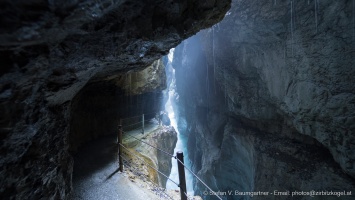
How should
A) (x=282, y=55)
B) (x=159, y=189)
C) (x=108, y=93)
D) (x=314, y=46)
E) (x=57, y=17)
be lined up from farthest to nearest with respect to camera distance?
1. (x=108, y=93)
2. (x=282, y=55)
3. (x=314, y=46)
4. (x=159, y=189)
5. (x=57, y=17)

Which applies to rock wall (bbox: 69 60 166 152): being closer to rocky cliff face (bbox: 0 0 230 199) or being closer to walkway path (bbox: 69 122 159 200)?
walkway path (bbox: 69 122 159 200)

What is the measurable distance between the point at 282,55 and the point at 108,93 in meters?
8.85

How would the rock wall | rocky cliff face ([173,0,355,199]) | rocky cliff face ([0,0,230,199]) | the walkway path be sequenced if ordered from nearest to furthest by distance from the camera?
rocky cliff face ([0,0,230,199])
the walkway path
rocky cliff face ([173,0,355,199])
the rock wall

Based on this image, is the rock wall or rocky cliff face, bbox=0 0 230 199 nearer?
rocky cliff face, bbox=0 0 230 199

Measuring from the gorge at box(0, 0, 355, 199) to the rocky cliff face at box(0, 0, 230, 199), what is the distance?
13 mm

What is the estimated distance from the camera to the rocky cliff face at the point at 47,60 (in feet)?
5.83

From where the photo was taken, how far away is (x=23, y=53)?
1934 mm

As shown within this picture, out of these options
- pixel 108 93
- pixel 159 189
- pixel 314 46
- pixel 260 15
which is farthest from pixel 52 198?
pixel 260 15

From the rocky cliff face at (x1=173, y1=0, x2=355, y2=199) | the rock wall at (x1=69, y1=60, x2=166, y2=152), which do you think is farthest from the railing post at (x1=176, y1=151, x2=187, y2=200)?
the rocky cliff face at (x1=173, y1=0, x2=355, y2=199)

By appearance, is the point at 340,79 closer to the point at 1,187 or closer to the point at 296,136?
the point at 296,136

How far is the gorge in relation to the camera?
210 centimetres

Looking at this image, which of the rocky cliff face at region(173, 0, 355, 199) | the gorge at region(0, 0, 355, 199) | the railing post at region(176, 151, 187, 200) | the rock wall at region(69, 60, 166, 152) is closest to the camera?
the gorge at region(0, 0, 355, 199)

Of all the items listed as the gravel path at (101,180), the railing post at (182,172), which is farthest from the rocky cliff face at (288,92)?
the gravel path at (101,180)

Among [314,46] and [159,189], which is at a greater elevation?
[314,46]
